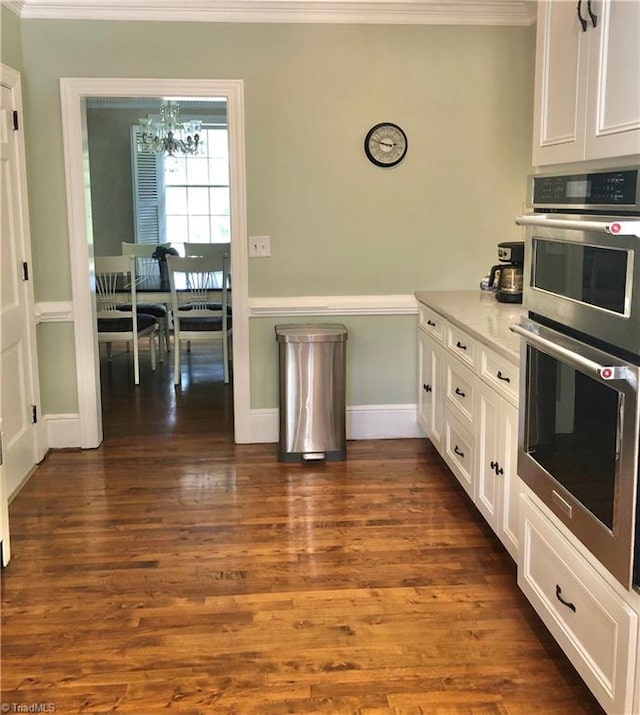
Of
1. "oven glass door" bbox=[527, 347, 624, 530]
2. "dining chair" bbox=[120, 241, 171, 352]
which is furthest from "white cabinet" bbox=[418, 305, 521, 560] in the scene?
"dining chair" bbox=[120, 241, 171, 352]

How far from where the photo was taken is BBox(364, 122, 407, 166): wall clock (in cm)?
427

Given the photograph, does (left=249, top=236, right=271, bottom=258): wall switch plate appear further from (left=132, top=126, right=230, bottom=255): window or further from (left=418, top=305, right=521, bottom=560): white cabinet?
(left=132, top=126, right=230, bottom=255): window

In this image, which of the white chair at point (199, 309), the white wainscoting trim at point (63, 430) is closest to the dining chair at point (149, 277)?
the white chair at point (199, 309)

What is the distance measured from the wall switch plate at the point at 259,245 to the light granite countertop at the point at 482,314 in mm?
936

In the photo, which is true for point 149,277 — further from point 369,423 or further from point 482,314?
point 482,314

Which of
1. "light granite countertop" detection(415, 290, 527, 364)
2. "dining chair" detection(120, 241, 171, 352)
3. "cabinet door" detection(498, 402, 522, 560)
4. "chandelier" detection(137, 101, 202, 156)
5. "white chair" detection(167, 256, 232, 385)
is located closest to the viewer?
"cabinet door" detection(498, 402, 522, 560)

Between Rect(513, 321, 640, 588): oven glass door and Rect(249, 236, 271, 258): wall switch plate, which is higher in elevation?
Rect(249, 236, 271, 258): wall switch plate

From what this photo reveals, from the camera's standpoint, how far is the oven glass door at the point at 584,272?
1646mm

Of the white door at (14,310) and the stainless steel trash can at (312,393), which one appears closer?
the white door at (14,310)

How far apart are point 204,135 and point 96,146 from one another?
123 centimetres

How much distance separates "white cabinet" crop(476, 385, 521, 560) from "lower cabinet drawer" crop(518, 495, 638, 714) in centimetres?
29

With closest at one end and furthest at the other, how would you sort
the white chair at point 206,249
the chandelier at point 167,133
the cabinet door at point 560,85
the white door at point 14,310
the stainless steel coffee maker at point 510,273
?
the cabinet door at point 560,85
the white door at point 14,310
the stainless steel coffee maker at point 510,273
the white chair at point 206,249
the chandelier at point 167,133

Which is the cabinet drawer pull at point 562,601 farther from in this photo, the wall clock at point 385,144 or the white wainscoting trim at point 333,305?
the wall clock at point 385,144

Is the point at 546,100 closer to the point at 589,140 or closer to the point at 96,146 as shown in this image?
the point at 589,140
